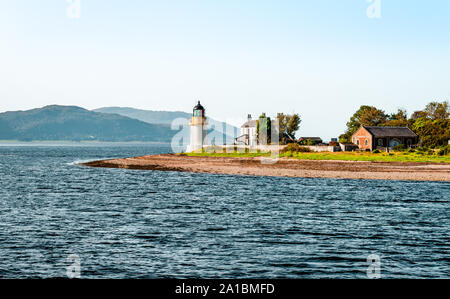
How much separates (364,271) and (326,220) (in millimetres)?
10758

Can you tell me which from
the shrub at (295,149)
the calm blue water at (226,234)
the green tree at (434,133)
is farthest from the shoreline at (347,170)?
the green tree at (434,133)

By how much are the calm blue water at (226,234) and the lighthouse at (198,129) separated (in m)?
70.4

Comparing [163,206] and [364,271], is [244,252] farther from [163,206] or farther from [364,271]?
[163,206]

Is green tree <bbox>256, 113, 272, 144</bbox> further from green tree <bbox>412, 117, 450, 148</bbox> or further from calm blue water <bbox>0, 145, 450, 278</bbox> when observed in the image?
calm blue water <bbox>0, 145, 450, 278</bbox>

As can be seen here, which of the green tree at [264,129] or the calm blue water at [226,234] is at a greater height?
the green tree at [264,129]

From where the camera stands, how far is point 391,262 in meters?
17.0

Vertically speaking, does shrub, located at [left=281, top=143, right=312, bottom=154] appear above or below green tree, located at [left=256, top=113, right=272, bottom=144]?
below

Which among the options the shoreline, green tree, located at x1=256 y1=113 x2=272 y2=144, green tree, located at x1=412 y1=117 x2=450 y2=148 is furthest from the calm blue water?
green tree, located at x1=256 y1=113 x2=272 y2=144

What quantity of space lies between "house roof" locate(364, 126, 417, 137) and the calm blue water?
2486 inches

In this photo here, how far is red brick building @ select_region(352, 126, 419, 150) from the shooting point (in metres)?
101

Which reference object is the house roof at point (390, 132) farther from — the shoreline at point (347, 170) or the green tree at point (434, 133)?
the shoreline at point (347, 170)

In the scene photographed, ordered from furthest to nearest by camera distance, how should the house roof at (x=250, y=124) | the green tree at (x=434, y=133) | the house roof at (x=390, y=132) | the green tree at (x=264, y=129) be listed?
the house roof at (x=250, y=124) → the green tree at (x=264, y=129) → the house roof at (x=390, y=132) → the green tree at (x=434, y=133)

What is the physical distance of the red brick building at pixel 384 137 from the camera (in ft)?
331
